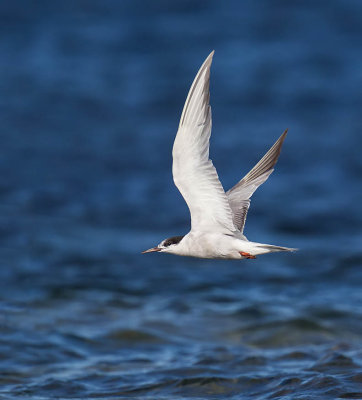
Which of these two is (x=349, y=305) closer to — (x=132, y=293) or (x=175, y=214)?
(x=132, y=293)

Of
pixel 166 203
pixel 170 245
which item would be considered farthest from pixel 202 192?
pixel 166 203

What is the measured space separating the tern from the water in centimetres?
273

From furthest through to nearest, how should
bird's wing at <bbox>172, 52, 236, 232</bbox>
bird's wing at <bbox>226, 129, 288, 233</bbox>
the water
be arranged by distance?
the water, bird's wing at <bbox>226, 129, 288, 233</bbox>, bird's wing at <bbox>172, 52, 236, 232</bbox>

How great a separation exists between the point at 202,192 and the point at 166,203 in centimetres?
1012

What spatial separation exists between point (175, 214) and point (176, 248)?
30.5 ft

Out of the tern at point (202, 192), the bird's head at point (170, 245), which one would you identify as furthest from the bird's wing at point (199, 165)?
the bird's head at point (170, 245)

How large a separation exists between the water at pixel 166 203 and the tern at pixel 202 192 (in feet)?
8.96

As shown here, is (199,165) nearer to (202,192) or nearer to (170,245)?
(202,192)

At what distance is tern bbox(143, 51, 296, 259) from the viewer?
7.12 m

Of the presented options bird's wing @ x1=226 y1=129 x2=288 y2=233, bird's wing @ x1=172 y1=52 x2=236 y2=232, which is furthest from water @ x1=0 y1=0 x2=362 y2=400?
bird's wing @ x1=172 y1=52 x2=236 y2=232

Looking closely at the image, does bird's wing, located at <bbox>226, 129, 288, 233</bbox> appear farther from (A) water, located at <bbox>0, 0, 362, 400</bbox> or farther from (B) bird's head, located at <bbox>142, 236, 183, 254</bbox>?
(A) water, located at <bbox>0, 0, 362, 400</bbox>

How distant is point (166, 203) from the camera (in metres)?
17.7

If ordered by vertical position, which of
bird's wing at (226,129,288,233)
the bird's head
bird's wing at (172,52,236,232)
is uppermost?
bird's wing at (226,129,288,233)

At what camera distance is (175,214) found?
17312 mm
